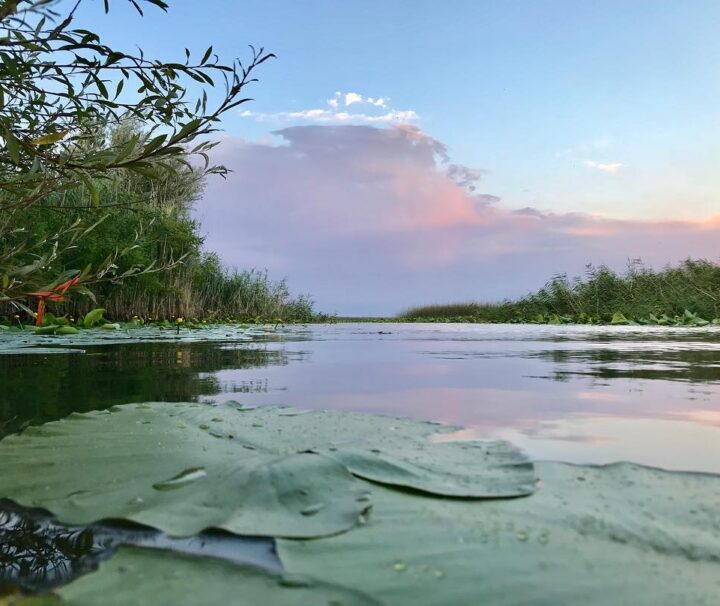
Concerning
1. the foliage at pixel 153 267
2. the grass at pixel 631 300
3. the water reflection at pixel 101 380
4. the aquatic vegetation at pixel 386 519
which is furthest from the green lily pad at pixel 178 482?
Result: the grass at pixel 631 300

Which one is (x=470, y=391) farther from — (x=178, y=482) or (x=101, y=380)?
(x=101, y=380)

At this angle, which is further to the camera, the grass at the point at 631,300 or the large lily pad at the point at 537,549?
the grass at the point at 631,300

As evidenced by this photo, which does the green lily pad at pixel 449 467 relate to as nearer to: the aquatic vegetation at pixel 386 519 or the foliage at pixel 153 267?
the aquatic vegetation at pixel 386 519

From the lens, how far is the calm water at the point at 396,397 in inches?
27.4

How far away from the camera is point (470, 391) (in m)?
2.10

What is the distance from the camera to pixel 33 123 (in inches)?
79.3

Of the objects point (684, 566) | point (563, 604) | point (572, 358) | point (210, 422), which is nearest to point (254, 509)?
point (563, 604)

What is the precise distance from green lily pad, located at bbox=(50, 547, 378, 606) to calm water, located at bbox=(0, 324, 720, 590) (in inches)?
1.6

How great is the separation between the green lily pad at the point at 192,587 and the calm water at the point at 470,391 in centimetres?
70

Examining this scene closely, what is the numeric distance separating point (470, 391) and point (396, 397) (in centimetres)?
32

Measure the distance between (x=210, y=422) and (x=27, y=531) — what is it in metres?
0.62

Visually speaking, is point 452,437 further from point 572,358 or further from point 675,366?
point 572,358

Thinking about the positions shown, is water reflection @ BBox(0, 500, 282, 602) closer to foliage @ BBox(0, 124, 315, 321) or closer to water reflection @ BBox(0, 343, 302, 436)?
water reflection @ BBox(0, 343, 302, 436)

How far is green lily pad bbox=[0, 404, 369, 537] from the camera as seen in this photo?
0.73m
